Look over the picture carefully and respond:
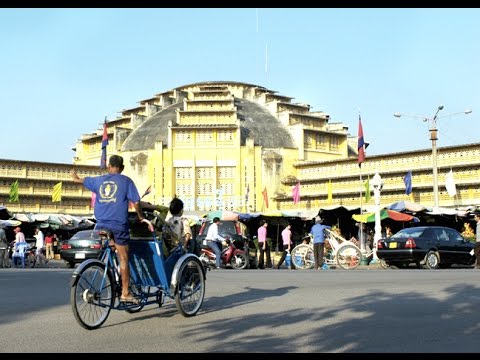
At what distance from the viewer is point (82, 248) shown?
23969 mm

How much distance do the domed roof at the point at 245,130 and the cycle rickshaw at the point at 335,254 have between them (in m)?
65.0

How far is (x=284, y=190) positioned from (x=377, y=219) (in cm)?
5453

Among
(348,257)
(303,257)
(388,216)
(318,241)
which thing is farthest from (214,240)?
(388,216)

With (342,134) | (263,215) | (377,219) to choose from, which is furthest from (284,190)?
(377,219)

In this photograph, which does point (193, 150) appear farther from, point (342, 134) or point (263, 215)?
point (263, 215)

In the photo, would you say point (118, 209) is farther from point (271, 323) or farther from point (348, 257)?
point (348, 257)

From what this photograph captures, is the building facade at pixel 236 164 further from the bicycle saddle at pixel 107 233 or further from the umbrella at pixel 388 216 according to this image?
the bicycle saddle at pixel 107 233

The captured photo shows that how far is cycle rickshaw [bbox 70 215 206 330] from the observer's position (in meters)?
7.17

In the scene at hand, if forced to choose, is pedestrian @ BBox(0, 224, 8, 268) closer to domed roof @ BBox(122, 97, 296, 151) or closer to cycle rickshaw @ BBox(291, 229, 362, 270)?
cycle rickshaw @ BBox(291, 229, 362, 270)

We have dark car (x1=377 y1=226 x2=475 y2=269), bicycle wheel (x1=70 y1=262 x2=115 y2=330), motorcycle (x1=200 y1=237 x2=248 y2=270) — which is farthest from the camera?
motorcycle (x1=200 y1=237 x2=248 y2=270)

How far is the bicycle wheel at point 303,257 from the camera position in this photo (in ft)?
75.7

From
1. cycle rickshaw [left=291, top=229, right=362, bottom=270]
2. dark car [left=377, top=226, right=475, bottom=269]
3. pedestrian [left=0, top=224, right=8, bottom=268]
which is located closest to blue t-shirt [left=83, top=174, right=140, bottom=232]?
dark car [left=377, top=226, right=475, bottom=269]

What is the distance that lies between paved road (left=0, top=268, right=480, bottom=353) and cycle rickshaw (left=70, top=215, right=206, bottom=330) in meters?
0.20

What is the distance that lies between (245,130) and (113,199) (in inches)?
3317
